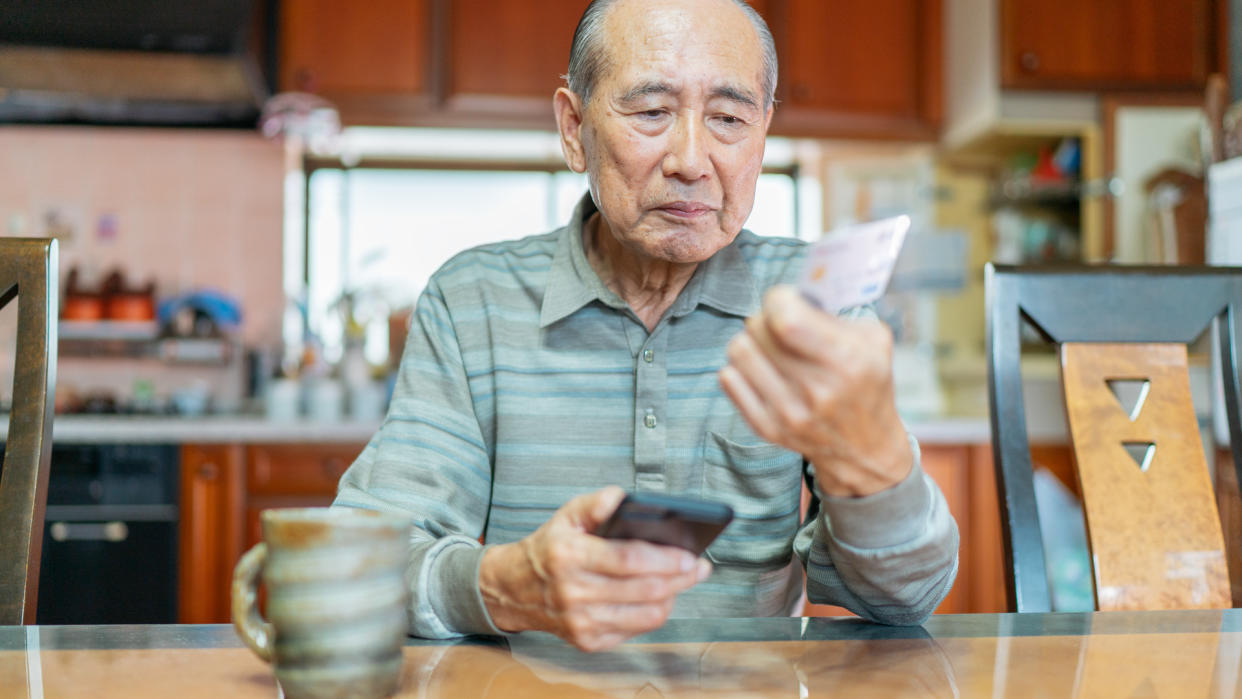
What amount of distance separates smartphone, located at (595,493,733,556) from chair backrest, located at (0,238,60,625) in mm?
593

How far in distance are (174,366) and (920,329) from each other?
2.35 metres

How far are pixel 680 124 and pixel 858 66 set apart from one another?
2330mm

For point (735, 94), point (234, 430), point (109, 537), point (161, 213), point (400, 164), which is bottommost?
point (109, 537)

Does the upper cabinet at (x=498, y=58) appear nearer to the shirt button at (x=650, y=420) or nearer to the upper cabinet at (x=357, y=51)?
the upper cabinet at (x=357, y=51)

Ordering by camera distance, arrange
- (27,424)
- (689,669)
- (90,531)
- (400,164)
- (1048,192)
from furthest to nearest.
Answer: (400,164) < (1048,192) < (90,531) < (27,424) < (689,669)

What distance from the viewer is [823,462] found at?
0.64 metres

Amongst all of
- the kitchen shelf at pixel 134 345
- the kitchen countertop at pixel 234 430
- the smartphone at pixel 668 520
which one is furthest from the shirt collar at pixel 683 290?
the kitchen shelf at pixel 134 345

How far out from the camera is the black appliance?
2.38 meters

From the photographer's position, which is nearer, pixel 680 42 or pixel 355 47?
pixel 680 42

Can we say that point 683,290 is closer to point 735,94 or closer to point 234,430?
point 735,94

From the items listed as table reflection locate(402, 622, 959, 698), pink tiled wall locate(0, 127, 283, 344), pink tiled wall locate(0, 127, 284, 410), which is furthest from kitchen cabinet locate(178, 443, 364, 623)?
table reflection locate(402, 622, 959, 698)

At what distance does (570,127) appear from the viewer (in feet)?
3.58

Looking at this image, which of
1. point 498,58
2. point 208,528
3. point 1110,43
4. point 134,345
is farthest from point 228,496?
point 1110,43

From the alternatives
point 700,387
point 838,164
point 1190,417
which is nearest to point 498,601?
point 700,387
